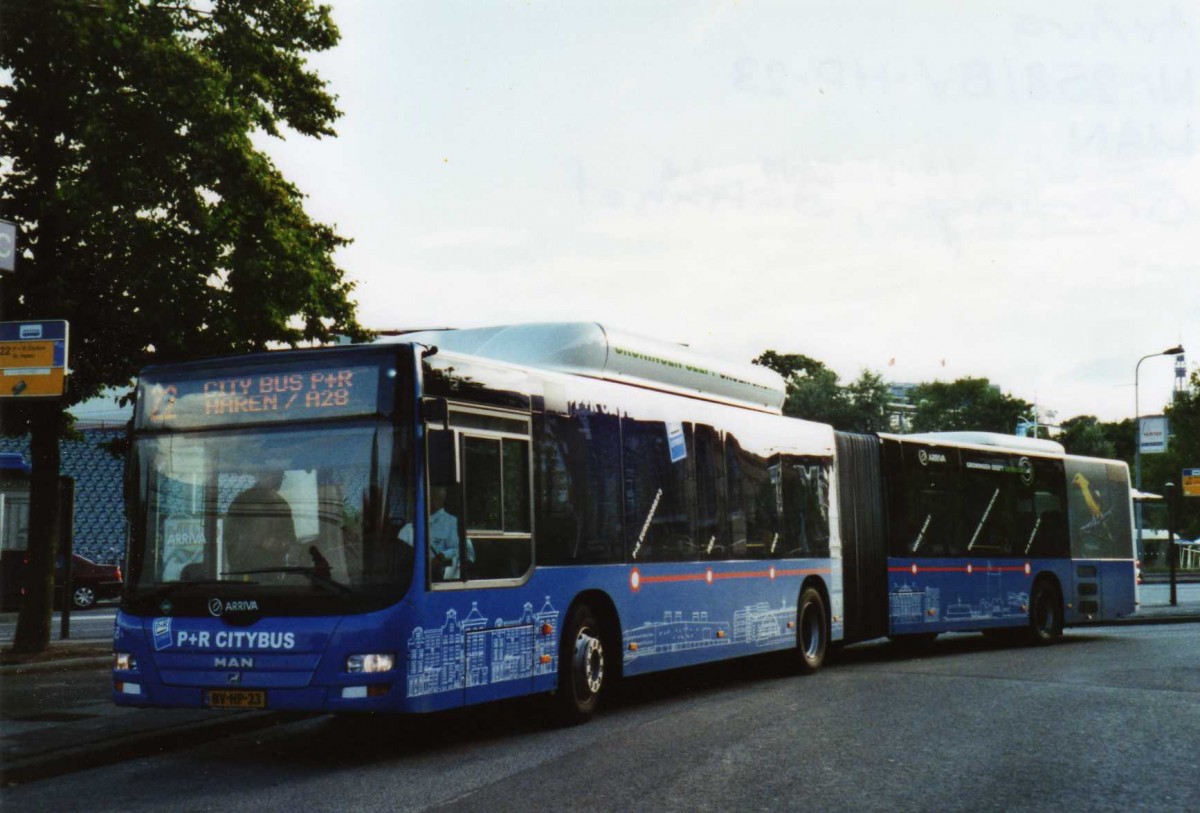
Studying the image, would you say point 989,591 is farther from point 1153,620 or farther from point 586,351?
point 586,351

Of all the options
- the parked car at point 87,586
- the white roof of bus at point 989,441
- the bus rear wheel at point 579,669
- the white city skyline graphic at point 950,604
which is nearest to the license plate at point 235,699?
the bus rear wheel at point 579,669

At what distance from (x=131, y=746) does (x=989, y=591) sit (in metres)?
13.7

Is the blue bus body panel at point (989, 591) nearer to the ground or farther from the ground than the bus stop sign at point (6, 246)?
nearer to the ground

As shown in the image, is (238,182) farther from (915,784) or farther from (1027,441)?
(1027,441)

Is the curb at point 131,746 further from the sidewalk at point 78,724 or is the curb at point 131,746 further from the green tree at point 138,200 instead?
the green tree at point 138,200

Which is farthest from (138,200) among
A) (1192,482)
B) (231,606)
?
(1192,482)

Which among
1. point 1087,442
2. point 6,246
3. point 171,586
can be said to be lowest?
point 171,586

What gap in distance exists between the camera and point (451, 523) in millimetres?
9789

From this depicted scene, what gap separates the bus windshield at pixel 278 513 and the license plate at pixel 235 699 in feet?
2.15

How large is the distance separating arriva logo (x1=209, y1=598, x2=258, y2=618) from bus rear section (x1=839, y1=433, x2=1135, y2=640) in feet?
31.9

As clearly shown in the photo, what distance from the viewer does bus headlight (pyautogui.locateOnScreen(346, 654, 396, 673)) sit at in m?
9.15

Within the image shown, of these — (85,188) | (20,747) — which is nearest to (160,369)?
(20,747)

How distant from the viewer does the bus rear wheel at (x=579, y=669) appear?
1116 centimetres

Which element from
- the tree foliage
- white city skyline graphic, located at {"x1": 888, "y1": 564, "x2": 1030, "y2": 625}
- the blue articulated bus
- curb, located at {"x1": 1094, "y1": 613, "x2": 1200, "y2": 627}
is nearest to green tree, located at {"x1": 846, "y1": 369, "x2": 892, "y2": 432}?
the tree foliage
